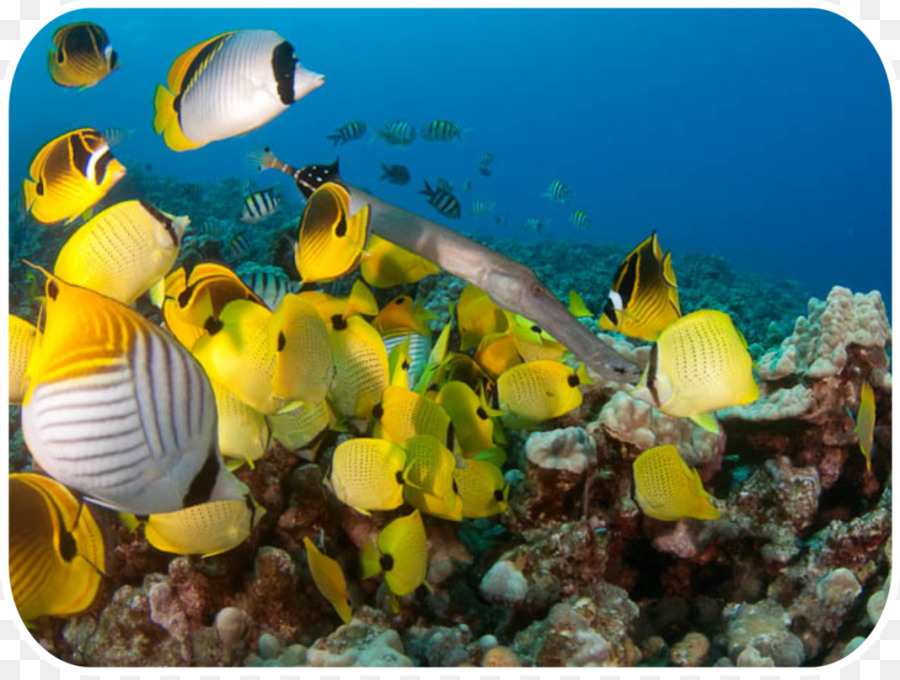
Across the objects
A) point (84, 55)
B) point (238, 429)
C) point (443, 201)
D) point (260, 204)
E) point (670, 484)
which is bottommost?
point (443, 201)

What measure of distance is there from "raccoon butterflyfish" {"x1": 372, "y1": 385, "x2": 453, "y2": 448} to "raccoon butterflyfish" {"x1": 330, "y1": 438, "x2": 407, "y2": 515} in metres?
0.13

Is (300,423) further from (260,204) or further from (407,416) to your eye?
(260,204)

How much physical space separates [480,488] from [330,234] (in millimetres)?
893

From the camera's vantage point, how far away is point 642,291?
1917 millimetres

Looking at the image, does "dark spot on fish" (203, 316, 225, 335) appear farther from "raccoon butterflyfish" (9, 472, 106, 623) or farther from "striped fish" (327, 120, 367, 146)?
"striped fish" (327, 120, 367, 146)

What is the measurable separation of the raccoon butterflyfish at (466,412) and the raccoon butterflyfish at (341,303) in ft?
1.33

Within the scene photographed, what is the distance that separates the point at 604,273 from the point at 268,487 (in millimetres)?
10382

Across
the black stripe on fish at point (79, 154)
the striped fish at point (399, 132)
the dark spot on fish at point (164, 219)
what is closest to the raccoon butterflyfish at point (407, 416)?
the dark spot on fish at point (164, 219)

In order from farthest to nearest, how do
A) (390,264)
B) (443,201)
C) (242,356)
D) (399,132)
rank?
(399,132), (443,201), (390,264), (242,356)

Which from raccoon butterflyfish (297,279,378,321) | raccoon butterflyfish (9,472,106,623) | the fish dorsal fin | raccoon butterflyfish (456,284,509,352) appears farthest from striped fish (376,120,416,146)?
raccoon butterflyfish (9,472,106,623)

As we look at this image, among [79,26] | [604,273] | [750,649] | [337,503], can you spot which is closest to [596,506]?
[750,649]

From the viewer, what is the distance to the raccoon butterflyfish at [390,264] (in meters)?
2.18

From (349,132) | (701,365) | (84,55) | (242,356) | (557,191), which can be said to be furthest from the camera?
(557,191)

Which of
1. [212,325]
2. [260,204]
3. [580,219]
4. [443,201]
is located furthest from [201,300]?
[580,219]
